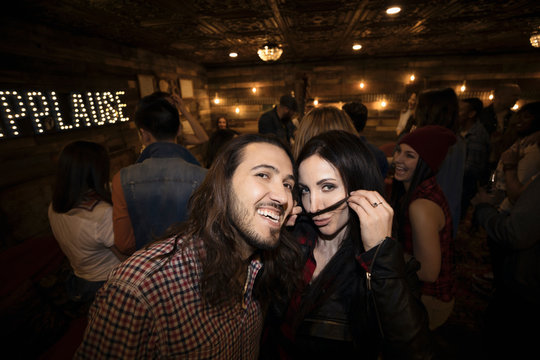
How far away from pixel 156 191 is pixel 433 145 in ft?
8.47

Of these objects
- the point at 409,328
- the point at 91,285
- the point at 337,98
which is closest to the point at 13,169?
the point at 91,285

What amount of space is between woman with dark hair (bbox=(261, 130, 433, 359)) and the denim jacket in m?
1.15

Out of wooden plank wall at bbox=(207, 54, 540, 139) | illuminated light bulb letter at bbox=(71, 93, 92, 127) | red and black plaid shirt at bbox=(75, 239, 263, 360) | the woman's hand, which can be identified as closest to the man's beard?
red and black plaid shirt at bbox=(75, 239, 263, 360)

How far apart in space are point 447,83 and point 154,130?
951cm

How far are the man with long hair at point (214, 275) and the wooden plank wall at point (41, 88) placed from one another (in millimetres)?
3286

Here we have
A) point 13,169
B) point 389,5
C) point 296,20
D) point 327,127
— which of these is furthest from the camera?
point 296,20

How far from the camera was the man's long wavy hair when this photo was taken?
1140mm

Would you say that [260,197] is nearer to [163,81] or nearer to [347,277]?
[347,277]

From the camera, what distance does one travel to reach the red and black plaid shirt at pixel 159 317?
92cm

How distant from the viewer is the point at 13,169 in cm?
294

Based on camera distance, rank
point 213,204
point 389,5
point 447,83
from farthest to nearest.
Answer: point 447,83, point 389,5, point 213,204

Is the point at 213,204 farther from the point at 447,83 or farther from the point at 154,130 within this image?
the point at 447,83

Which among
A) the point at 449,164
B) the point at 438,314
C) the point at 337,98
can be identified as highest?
the point at 337,98

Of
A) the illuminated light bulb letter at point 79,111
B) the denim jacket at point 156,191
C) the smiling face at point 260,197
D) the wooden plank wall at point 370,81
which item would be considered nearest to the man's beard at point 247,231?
the smiling face at point 260,197
